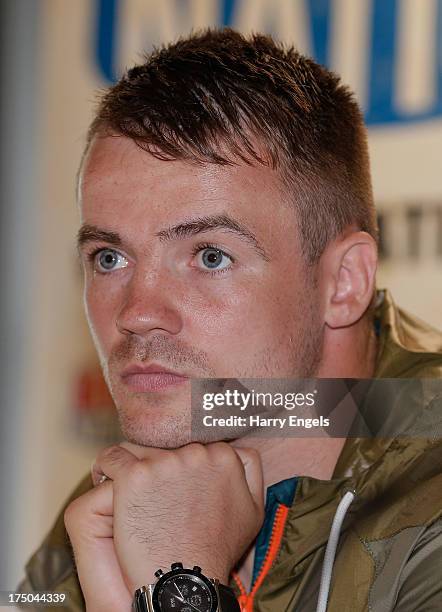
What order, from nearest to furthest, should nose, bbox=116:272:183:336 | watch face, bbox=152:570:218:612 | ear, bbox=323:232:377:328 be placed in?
watch face, bbox=152:570:218:612, nose, bbox=116:272:183:336, ear, bbox=323:232:377:328

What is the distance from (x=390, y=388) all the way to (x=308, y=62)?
435mm

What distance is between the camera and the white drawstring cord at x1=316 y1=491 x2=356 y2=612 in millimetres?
907

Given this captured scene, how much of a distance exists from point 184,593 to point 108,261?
0.40 metres

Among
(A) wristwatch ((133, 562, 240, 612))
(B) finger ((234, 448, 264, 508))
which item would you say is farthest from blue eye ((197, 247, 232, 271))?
(A) wristwatch ((133, 562, 240, 612))

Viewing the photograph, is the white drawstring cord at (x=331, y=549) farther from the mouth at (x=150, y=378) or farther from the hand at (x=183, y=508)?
the mouth at (x=150, y=378)

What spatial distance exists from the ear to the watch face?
0.38m

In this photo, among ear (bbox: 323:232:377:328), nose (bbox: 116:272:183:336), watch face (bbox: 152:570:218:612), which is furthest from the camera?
ear (bbox: 323:232:377:328)

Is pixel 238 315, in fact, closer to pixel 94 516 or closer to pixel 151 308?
pixel 151 308

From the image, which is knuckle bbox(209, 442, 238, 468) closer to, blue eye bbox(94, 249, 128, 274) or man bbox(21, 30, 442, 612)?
man bbox(21, 30, 442, 612)

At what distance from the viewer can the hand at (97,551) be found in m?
0.94

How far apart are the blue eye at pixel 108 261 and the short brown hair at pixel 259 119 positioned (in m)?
0.13

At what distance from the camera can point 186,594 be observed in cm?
86

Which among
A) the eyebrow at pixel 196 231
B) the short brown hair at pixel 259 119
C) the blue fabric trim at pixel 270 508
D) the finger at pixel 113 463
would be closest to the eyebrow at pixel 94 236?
the eyebrow at pixel 196 231

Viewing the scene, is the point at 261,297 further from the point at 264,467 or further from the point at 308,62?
the point at 308,62
